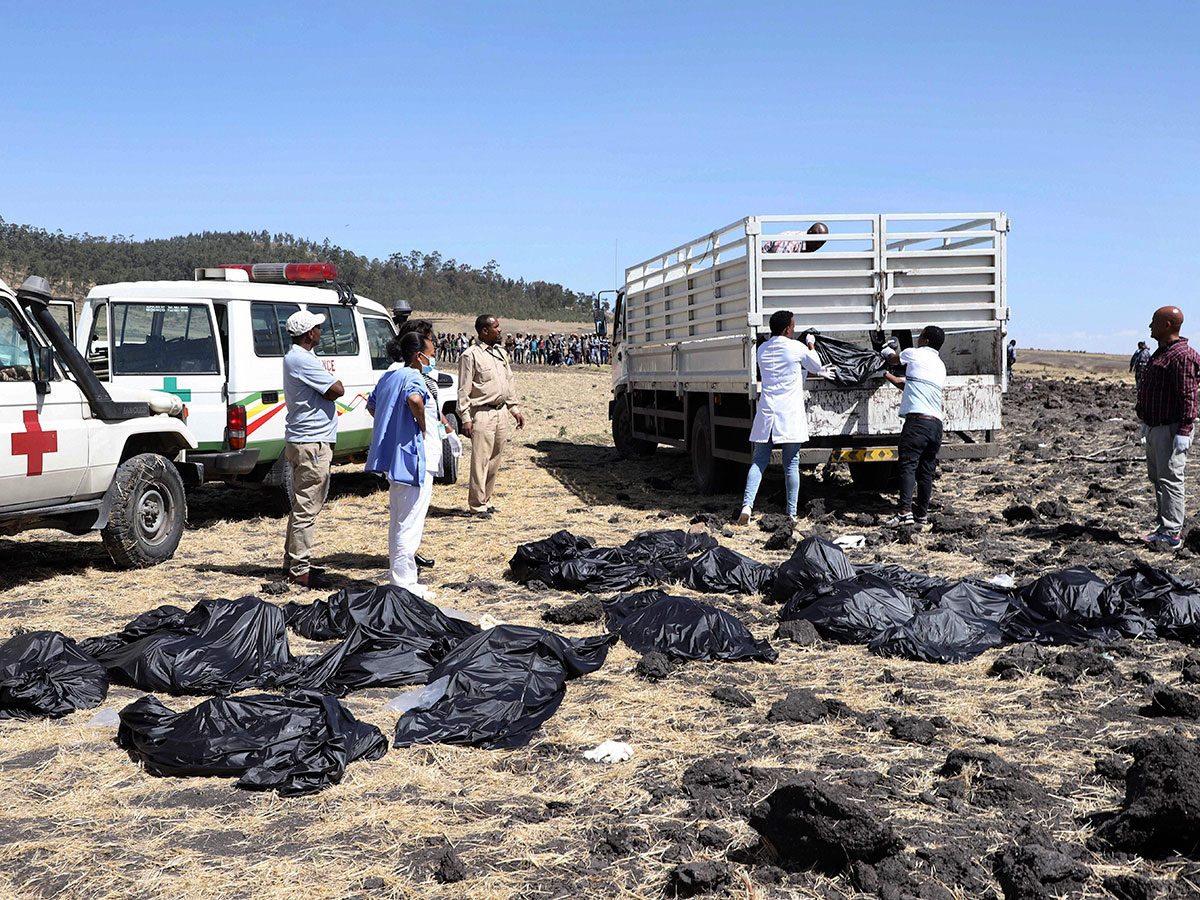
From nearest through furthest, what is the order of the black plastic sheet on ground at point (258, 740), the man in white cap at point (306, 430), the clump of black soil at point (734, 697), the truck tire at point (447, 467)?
the black plastic sheet on ground at point (258, 740) < the clump of black soil at point (734, 697) < the man in white cap at point (306, 430) < the truck tire at point (447, 467)

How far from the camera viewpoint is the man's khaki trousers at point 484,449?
9680mm

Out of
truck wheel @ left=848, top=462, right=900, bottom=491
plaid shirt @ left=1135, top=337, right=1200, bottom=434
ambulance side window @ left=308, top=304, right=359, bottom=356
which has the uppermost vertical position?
ambulance side window @ left=308, top=304, right=359, bottom=356

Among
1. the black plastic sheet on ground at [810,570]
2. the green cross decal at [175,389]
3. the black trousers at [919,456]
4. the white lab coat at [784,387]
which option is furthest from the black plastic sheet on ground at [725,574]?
the green cross decal at [175,389]

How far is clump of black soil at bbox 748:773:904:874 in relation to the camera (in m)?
3.14

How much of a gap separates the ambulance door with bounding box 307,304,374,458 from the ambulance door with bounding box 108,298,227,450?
4.10 feet

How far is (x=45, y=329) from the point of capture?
7324mm

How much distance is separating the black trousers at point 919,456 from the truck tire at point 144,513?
615 cm

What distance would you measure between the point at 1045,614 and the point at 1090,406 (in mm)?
18473

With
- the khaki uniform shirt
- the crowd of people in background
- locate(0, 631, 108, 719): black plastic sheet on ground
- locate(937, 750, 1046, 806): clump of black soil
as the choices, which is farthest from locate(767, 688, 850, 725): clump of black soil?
the crowd of people in background

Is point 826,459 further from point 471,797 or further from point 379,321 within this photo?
point 471,797

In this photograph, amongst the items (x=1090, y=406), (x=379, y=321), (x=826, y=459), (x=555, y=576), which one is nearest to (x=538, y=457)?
(x=379, y=321)

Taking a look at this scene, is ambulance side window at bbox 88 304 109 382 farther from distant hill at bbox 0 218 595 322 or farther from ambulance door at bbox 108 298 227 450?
distant hill at bbox 0 218 595 322

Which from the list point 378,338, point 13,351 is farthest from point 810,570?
point 378,338

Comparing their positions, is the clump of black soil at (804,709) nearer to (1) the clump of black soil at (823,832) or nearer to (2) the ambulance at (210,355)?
(1) the clump of black soil at (823,832)
